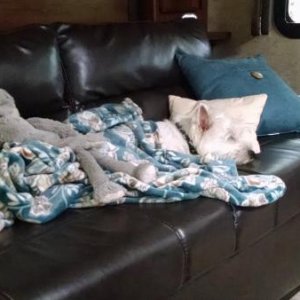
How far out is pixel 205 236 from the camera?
1519 millimetres

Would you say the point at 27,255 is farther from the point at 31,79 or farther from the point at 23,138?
the point at 31,79

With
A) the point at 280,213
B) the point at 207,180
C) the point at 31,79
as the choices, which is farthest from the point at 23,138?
the point at 280,213

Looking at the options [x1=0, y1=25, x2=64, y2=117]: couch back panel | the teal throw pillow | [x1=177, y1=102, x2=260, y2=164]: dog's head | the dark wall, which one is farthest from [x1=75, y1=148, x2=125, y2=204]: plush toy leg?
the dark wall

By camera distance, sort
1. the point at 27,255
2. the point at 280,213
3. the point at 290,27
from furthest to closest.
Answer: the point at 290,27 < the point at 280,213 < the point at 27,255

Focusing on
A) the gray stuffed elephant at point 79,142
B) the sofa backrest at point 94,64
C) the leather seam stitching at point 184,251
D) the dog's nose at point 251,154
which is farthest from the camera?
the dog's nose at point 251,154

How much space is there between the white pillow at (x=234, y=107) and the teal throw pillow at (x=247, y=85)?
7 centimetres

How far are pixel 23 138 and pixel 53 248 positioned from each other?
47cm

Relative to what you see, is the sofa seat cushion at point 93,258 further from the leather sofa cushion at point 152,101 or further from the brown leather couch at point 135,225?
the leather sofa cushion at point 152,101

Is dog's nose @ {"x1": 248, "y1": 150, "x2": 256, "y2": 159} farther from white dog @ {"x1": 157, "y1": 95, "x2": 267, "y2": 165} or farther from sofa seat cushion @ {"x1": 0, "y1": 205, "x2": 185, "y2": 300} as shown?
sofa seat cushion @ {"x1": 0, "y1": 205, "x2": 185, "y2": 300}

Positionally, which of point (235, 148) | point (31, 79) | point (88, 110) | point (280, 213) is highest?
point (31, 79)

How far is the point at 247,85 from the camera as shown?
2.38 m

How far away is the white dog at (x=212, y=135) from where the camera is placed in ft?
6.70

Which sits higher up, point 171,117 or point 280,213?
point 171,117

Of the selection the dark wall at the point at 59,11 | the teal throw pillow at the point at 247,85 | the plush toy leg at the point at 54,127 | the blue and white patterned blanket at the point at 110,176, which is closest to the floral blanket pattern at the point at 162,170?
the blue and white patterned blanket at the point at 110,176
